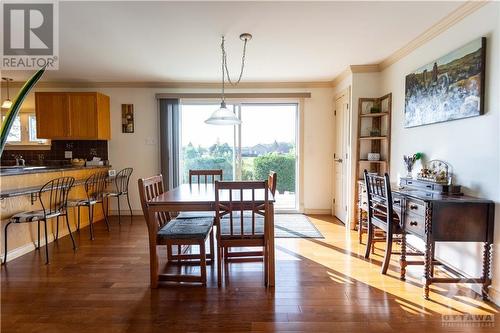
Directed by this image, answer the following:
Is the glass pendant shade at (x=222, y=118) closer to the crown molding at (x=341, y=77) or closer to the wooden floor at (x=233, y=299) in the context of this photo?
the wooden floor at (x=233, y=299)

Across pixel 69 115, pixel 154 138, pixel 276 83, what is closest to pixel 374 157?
pixel 276 83

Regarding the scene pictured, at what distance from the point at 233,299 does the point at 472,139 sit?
2271mm

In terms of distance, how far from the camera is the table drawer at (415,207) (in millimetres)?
2127

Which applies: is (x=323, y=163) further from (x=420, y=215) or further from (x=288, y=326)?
(x=288, y=326)

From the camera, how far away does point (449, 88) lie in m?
2.43

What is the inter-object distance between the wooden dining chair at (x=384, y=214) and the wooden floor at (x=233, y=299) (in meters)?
0.21

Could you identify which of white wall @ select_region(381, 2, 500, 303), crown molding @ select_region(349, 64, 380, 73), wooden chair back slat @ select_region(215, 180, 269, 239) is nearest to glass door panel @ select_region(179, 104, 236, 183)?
crown molding @ select_region(349, 64, 380, 73)

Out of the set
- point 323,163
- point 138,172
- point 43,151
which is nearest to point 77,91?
point 43,151

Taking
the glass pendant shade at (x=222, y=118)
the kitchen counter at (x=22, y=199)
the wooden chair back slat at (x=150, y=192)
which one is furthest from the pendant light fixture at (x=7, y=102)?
the glass pendant shade at (x=222, y=118)

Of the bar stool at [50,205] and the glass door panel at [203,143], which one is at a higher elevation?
the glass door panel at [203,143]

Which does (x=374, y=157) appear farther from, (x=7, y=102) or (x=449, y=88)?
(x=7, y=102)

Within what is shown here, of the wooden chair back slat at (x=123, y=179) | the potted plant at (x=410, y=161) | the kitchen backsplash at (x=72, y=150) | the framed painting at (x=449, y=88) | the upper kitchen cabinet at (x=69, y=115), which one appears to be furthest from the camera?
the kitchen backsplash at (x=72, y=150)

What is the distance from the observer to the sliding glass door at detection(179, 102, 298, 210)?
488cm

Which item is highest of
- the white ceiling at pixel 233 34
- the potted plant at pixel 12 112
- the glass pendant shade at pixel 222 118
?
the white ceiling at pixel 233 34
